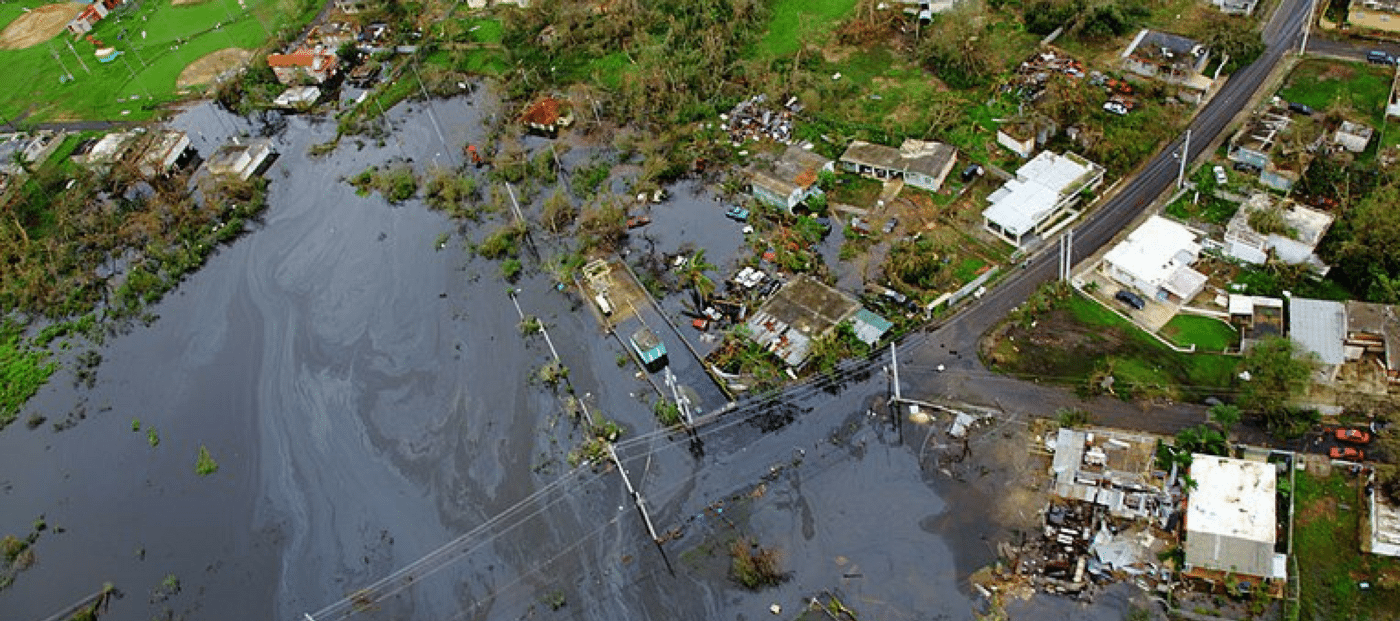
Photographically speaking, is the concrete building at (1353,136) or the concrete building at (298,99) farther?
the concrete building at (298,99)

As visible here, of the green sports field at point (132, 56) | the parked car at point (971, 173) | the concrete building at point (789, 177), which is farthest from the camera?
the green sports field at point (132, 56)

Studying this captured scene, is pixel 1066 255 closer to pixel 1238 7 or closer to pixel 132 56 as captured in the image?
pixel 1238 7

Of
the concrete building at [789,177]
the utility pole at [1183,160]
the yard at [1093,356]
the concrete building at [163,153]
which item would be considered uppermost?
the concrete building at [163,153]

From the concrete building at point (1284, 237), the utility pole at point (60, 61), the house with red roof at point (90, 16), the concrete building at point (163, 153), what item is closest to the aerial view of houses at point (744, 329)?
the concrete building at point (1284, 237)

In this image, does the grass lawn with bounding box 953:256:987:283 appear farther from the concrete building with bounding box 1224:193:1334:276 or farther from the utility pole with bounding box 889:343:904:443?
the concrete building with bounding box 1224:193:1334:276

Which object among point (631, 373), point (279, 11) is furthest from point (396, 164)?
point (279, 11)

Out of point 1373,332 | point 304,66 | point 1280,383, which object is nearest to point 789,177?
point 1280,383

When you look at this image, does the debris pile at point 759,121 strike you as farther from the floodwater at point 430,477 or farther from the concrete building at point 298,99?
the concrete building at point 298,99
